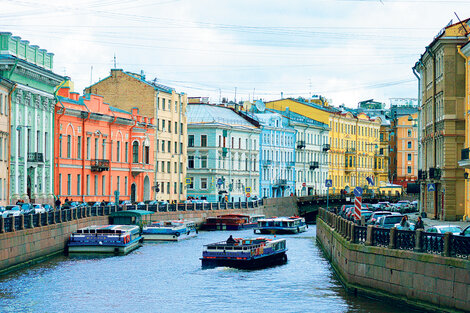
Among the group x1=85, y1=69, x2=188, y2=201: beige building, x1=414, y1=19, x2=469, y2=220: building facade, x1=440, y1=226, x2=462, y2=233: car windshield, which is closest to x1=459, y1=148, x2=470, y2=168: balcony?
x1=414, y1=19, x2=469, y2=220: building facade

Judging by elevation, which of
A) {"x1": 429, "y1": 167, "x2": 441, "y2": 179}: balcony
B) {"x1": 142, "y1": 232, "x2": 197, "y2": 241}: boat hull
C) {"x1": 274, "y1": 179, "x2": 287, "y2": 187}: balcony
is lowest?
{"x1": 142, "y1": 232, "x2": 197, "y2": 241}: boat hull

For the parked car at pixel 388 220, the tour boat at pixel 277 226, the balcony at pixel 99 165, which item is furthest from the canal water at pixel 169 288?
the balcony at pixel 99 165

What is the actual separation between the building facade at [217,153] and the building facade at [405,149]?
3572 centimetres

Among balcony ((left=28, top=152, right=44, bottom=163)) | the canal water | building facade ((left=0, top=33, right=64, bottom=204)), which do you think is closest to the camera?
the canal water

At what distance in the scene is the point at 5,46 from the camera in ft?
177

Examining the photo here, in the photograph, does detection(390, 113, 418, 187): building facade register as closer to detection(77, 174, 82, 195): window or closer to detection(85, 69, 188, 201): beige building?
detection(85, 69, 188, 201): beige building

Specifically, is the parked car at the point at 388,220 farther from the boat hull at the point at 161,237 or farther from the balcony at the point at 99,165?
the balcony at the point at 99,165

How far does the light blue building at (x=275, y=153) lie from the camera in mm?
106188

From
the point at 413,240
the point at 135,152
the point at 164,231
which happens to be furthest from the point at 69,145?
the point at 413,240

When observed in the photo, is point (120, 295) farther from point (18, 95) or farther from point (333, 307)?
point (18, 95)

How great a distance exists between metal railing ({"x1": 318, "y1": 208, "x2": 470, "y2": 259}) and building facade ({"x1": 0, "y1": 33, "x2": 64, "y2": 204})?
27553 mm

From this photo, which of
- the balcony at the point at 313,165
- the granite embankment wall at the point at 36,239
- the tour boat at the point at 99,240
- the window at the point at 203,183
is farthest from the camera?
the balcony at the point at 313,165

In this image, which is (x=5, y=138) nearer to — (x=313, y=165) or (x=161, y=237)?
(x=161, y=237)

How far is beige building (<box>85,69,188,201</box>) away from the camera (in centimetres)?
8469
